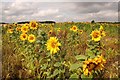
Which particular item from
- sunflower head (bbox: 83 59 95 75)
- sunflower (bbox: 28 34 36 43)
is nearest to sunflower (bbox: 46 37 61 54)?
sunflower head (bbox: 83 59 95 75)

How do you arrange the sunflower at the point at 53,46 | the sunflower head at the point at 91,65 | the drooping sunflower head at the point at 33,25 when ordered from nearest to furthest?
the sunflower head at the point at 91,65, the sunflower at the point at 53,46, the drooping sunflower head at the point at 33,25

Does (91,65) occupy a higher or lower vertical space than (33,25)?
lower

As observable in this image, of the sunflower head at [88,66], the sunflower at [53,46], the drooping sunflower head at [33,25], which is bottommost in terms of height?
the sunflower head at [88,66]

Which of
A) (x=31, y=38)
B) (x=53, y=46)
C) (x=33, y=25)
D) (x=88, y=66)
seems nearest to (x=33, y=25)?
(x=33, y=25)

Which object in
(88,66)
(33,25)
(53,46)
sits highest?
(33,25)

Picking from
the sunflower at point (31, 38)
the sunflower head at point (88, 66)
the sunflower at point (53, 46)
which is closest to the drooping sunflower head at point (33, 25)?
the sunflower at point (31, 38)

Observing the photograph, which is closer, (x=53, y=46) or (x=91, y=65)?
(x=91, y=65)

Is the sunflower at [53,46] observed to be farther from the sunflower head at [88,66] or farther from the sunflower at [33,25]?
the sunflower at [33,25]

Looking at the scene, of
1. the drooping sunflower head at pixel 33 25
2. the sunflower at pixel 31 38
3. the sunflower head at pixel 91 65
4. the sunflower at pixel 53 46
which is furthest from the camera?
the drooping sunflower head at pixel 33 25

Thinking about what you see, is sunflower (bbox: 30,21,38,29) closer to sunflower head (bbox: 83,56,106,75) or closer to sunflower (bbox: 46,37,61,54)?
sunflower (bbox: 46,37,61,54)

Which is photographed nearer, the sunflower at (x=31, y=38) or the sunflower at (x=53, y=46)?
the sunflower at (x=53, y=46)

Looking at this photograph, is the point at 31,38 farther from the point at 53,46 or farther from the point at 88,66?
the point at 88,66

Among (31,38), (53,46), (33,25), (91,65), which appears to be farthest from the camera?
(33,25)

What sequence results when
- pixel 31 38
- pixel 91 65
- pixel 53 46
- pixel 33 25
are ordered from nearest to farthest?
pixel 91 65, pixel 53 46, pixel 31 38, pixel 33 25
